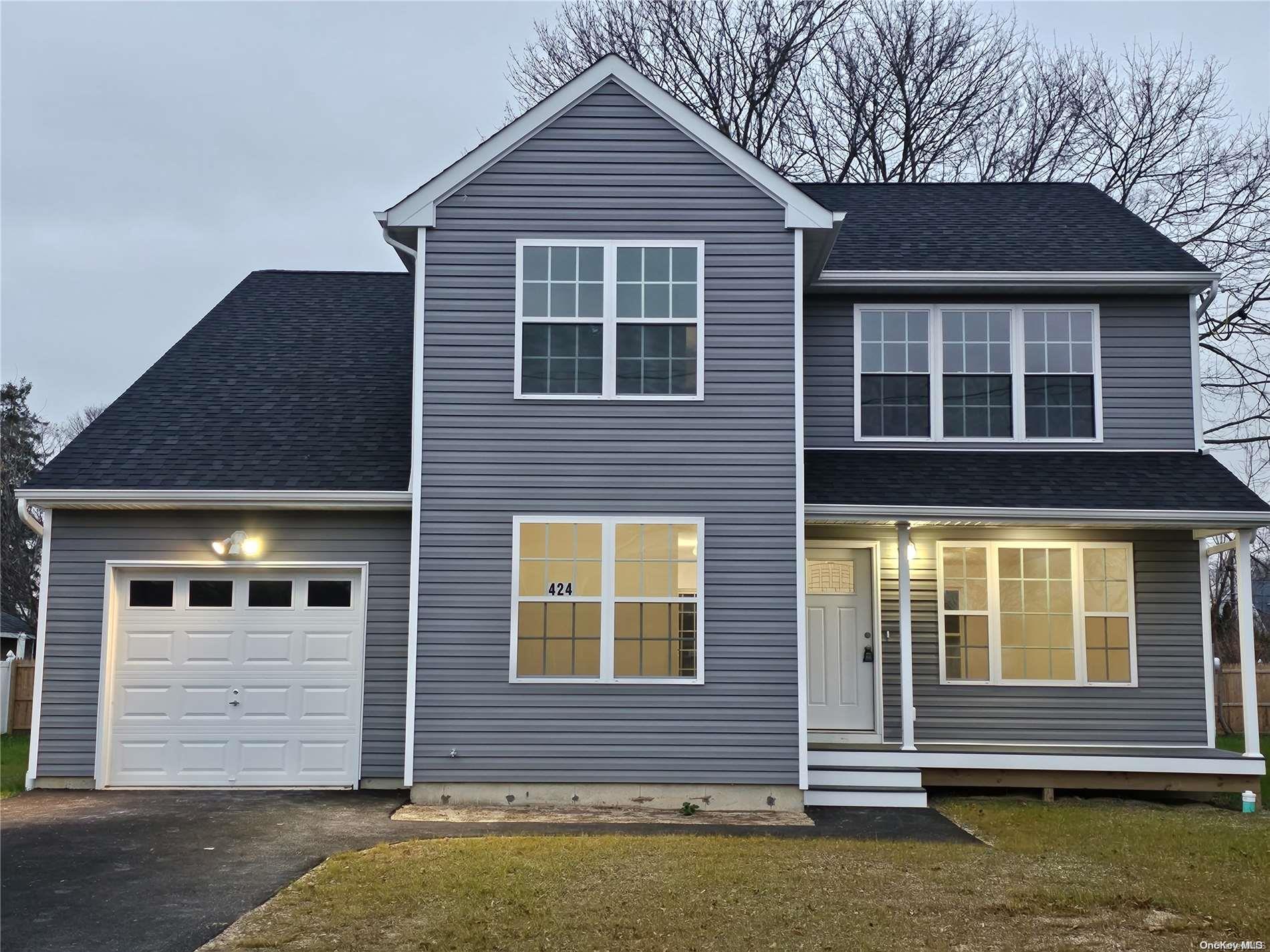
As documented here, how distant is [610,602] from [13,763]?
7.87m

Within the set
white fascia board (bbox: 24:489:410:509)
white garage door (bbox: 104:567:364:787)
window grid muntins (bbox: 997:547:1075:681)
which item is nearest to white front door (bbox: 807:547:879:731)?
window grid muntins (bbox: 997:547:1075:681)

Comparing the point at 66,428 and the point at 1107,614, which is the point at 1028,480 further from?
the point at 66,428

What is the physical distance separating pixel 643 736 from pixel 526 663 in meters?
1.25

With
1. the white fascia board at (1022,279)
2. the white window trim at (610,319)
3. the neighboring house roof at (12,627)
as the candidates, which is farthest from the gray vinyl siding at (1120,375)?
the neighboring house roof at (12,627)

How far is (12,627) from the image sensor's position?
90.9 feet

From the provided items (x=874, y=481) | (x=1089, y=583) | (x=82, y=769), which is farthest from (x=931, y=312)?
(x=82, y=769)

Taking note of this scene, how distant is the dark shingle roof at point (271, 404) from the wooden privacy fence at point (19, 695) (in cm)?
702

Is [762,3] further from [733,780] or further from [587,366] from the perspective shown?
[733,780]

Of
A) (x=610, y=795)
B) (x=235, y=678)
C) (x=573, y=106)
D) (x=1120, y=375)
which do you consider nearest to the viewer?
(x=610, y=795)

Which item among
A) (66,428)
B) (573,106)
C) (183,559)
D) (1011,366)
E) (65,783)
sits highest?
(66,428)

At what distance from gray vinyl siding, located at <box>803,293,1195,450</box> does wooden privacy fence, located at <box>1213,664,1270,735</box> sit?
27.8 feet

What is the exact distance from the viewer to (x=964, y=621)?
11.9 meters

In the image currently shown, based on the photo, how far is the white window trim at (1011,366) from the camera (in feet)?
39.9

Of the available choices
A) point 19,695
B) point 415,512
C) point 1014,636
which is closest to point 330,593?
point 415,512
